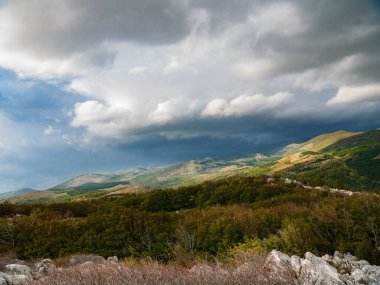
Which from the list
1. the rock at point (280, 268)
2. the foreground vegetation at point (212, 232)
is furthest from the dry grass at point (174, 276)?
the foreground vegetation at point (212, 232)

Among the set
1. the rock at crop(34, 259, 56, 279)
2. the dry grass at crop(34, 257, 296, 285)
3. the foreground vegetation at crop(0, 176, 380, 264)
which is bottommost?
the foreground vegetation at crop(0, 176, 380, 264)

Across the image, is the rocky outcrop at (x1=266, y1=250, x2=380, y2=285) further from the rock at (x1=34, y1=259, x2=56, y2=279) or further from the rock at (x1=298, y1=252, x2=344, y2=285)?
the rock at (x1=34, y1=259, x2=56, y2=279)

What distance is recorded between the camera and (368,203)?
14328mm

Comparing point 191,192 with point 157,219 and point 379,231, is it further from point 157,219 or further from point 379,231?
point 379,231

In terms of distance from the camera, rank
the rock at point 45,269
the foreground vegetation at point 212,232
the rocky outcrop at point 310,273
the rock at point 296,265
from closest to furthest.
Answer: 1. the rocky outcrop at point 310,273
2. the rock at point 296,265
3. the rock at point 45,269
4. the foreground vegetation at point 212,232

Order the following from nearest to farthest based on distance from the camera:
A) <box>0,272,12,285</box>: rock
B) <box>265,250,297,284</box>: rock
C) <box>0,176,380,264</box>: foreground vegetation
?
1. <box>265,250,297,284</box>: rock
2. <box>0,272,12,285</box>: rock
3. <box>0,176,380,264</box>: foreground vegetation

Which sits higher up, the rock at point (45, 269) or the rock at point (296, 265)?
the rock at point (45, 269)

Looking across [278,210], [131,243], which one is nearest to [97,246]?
[131,243]

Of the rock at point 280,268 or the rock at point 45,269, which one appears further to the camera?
the rock at point 45,269

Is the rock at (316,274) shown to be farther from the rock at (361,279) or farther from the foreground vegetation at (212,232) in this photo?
the foreground vegetation at (212,232)

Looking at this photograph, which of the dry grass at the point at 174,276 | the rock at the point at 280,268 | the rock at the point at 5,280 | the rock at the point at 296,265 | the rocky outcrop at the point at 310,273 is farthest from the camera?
the rock at the point at 5,280

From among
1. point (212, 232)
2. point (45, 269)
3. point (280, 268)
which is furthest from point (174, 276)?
point (212, 232)

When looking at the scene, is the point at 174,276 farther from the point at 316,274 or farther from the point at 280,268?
the point at 316,274

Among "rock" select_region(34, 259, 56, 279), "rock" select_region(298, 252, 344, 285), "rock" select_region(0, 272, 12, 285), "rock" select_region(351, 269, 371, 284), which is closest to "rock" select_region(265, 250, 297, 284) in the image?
"rock" select_region(298, 252, 344, 285)
